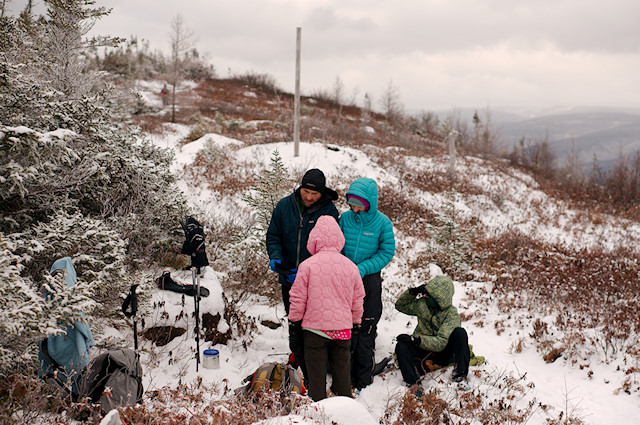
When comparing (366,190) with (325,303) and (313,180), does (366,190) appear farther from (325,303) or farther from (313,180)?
(325,303)

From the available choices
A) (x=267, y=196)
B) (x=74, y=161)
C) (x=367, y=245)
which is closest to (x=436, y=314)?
(x=367, y=245)

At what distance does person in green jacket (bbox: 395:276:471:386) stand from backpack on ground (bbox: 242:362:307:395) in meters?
1.47

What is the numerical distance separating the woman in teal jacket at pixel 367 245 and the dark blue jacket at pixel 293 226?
0.25 m

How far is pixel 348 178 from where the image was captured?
47.4ft

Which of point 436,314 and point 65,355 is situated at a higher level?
point 65,355

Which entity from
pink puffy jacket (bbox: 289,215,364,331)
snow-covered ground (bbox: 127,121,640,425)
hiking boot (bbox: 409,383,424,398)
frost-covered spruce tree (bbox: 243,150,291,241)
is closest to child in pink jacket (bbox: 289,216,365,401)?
pink puffy jacket (bbox: 289,215,364,331)

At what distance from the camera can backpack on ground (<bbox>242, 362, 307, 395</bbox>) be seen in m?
3.36

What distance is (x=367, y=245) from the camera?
13.6 feet

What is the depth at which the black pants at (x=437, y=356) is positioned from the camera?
14.2ft

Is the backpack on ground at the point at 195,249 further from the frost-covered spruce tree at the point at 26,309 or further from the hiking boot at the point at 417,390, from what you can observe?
the hiking boot at the point at 417,390

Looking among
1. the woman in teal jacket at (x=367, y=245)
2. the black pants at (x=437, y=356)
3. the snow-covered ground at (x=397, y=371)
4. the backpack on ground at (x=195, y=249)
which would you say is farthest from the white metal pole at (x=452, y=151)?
the backpack on ground at (x=195, y=249)

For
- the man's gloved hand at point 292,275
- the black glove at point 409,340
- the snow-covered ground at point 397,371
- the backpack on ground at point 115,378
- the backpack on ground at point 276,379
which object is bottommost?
the snow-covered ground at point 397,371

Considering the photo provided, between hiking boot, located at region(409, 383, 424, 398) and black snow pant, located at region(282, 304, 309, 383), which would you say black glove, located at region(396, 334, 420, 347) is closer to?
hiking boot, located at region(409, 383, 424, 398)

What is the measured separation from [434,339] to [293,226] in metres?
2.03
